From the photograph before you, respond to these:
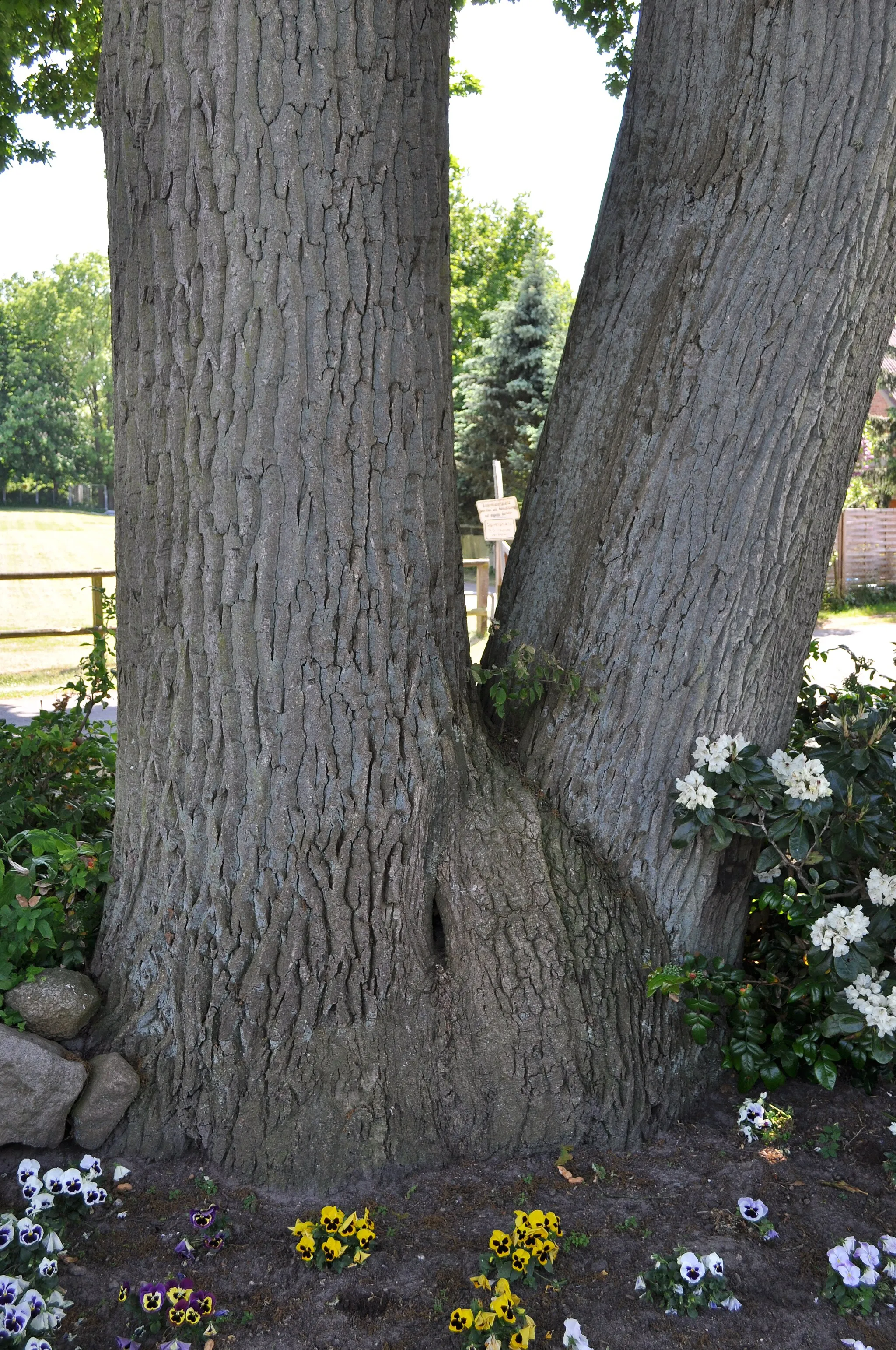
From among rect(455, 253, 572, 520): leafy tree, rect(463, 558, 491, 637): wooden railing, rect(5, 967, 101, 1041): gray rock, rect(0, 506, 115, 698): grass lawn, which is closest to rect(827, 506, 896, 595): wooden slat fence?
rect(455, 253, 572, 520): leafy tree

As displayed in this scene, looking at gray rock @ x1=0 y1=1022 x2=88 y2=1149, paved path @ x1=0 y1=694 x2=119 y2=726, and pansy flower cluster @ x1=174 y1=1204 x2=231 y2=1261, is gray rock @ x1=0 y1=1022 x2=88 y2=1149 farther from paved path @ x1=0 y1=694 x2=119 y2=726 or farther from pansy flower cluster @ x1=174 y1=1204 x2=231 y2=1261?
paved path @ x1=0 y1=694 x2=119 y2=726

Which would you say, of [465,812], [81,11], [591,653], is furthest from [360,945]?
[81,11]

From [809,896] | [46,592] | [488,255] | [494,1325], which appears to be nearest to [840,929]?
[809,896]

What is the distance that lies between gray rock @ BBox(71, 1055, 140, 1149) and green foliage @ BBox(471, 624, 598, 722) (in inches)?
53.4

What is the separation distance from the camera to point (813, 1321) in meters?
2.11

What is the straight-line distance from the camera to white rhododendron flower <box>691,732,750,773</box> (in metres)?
2.69

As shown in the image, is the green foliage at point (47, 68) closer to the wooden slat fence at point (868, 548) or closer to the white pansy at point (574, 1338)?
the white pansy at point (574, 1338)

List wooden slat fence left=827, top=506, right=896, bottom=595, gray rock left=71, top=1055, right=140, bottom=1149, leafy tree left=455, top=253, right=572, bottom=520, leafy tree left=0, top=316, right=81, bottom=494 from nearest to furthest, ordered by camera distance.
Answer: gray rock left=71, top=1055, right=140, bottom=1149 → wooden slat fence left=827, top=506, right=896, bottom=595 → leafy tree left=455, top=253, right=572, bottom=520 → leafy tree left=0, top=316, right=81, bottom=494

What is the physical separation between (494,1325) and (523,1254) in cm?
16

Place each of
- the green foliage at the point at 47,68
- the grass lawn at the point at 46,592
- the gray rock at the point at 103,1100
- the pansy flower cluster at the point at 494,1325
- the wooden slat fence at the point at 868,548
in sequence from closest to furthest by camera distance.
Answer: the pansy flower cluster at the point at 494,1325 < the gray rock at the point at 103,1100 < the green foliage at the point at 47,68 < the grass lawn at the point at 46,592 < the wooden slat fence at the point at 868,548

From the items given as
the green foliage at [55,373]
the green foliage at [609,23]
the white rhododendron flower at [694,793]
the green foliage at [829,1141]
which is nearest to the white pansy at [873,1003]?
the green foliage at [829,1141]

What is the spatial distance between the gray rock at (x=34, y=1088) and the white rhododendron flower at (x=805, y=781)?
199 centimetres

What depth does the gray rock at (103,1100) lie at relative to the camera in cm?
254

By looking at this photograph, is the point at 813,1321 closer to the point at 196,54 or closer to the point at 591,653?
the point at 591,653
